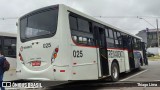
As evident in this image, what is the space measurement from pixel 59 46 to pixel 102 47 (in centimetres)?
352

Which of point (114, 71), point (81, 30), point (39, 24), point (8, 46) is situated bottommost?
point (114, 71)

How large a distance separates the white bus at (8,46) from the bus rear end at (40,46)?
3128 millimetres

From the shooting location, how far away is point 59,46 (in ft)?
31.3

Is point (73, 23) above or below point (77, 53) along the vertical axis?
above

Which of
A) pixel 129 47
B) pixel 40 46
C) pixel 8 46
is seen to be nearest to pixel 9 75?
pixel 8 46

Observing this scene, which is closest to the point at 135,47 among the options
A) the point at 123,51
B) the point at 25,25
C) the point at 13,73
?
the point at 123,51

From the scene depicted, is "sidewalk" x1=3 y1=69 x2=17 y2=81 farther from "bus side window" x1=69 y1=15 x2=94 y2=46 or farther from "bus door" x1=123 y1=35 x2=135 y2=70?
"bus door" x1=123 y1=35 x2=135 y2=70

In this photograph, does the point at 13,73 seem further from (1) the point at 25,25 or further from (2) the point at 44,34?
(2) the point at 44,34

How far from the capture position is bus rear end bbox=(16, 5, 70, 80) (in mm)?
9594

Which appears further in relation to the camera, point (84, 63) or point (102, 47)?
point (102, 47)

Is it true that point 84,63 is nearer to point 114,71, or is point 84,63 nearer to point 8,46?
point 114,71

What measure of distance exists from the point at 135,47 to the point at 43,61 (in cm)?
1122

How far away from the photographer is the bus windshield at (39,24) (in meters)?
9.95

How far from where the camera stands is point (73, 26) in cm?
1021
